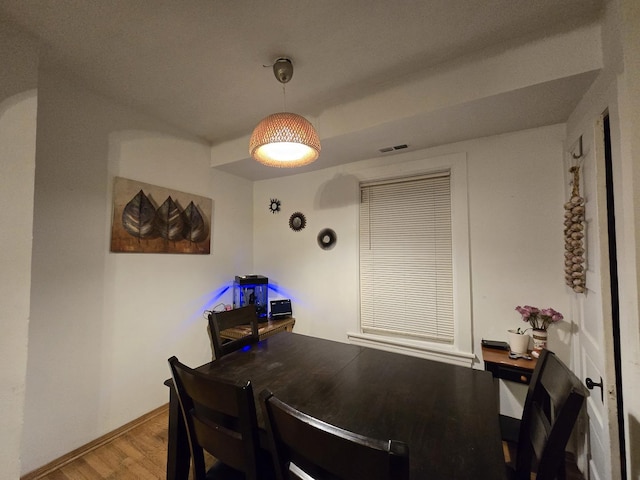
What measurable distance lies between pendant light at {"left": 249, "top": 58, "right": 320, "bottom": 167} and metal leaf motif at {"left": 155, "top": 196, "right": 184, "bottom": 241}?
1214mm

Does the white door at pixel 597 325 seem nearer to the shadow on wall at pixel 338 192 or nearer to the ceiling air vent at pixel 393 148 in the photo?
the ceiling air vent at pixel 393 148

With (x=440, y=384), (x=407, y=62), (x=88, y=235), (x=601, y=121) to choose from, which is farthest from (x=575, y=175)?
(x=88, y=235)

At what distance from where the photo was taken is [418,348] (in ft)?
7.64

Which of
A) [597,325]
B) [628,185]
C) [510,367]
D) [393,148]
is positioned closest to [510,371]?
[510,367]

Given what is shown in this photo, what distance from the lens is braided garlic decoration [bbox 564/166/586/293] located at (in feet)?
5.08

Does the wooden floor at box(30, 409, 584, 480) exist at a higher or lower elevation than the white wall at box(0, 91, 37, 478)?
lower

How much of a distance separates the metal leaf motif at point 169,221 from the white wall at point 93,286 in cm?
18

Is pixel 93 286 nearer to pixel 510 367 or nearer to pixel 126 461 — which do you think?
pixel 126 461

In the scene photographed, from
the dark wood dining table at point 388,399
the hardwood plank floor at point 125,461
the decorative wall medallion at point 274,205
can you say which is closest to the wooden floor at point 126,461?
the hardwood plank floor at point 125,461

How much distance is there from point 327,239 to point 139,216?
169 centimetres

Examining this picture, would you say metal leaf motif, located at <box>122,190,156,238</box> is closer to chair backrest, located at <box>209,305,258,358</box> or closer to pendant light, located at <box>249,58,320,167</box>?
chair backrest, located at <box>209,305,258,358</box>

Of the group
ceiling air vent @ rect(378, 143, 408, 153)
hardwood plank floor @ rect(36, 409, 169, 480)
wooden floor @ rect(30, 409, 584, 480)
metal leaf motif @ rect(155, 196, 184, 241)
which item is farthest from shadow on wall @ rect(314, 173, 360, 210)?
hardwood plank floor @ rect(36, 409, 169, 480)

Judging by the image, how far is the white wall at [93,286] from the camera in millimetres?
1671

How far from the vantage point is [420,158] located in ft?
7.78
